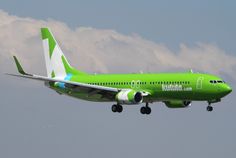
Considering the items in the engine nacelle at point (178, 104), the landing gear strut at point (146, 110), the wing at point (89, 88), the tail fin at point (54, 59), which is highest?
the tail fin at point (54, 59)

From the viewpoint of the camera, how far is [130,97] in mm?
117812

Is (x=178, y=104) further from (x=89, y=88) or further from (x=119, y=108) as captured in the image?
(x=89, y=88)

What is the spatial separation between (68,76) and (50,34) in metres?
9.40

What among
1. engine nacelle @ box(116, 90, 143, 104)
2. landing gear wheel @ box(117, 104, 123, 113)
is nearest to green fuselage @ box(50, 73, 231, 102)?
engine nacelle @ box(116, 90, 143, 104)

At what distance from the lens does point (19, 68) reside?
114 metres

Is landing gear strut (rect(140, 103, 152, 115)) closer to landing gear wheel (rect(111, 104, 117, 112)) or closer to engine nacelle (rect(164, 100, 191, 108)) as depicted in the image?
engine nacelle (rect(164, 100, 191, 108))

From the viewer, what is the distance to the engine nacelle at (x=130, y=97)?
117688mm

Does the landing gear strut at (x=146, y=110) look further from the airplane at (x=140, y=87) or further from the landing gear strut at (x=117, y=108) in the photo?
the landing gear strut at (x=117, y=108)

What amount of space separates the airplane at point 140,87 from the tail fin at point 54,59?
8.2 inches

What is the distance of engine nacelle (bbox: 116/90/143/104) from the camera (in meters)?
118

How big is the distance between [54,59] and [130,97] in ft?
83.0

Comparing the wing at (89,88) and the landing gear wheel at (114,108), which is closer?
the wing at (89,88)

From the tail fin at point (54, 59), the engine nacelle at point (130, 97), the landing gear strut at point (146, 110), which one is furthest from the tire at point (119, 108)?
the tail fin at point (54, 59)

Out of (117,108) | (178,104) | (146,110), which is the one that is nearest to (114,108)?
(117,108)
